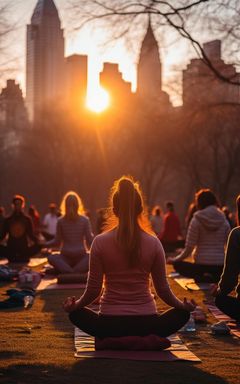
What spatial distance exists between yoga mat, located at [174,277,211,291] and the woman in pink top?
6781mm

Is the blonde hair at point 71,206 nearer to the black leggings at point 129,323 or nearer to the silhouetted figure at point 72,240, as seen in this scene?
the silhouetted figure at point 72,240

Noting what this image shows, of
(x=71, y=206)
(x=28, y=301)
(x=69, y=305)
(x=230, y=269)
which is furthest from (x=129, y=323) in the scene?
(x=71, y=206)

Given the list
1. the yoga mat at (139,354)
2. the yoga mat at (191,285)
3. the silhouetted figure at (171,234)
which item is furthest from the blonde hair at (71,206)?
the silhouetted figure at (171,234)

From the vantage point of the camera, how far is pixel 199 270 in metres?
16.3

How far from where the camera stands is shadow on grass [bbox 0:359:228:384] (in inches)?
279

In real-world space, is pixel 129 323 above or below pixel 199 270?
above

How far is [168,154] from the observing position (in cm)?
5522

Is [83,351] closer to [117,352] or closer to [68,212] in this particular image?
[117,352]

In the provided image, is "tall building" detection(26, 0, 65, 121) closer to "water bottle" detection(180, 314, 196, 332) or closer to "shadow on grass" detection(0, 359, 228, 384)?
"water bottle" detection(180, 314, 196, 332)

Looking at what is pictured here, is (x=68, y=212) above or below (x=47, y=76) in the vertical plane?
below

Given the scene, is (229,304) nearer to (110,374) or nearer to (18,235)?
(110,374)

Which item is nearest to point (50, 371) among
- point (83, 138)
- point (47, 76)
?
point (83, 138)

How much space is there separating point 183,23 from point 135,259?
1500 cm

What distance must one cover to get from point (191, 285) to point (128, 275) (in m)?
7.49
